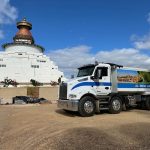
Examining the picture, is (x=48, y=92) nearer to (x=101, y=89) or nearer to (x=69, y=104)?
(x=101, y=89)

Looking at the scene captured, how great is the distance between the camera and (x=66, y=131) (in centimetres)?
1120

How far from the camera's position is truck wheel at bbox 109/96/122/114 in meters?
18.0

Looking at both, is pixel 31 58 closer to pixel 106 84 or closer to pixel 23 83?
pixel 23 83

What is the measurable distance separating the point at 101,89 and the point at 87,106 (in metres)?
1.69

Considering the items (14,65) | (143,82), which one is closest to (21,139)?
(143,82)

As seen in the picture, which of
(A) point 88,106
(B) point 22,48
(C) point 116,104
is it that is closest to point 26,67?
(B) point 22,48

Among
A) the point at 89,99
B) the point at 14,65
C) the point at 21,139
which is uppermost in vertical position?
the point at 14,65

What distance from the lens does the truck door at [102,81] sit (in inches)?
699

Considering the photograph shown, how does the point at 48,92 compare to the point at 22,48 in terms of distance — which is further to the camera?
the point at 22,48

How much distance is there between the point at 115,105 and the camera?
59.6 ft

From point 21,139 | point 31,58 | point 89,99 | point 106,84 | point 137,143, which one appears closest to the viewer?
point 137,143

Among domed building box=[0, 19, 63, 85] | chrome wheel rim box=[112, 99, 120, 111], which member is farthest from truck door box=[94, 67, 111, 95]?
domed building box=[0, 19, 63, 85]

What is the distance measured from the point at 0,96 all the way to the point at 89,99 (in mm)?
40129

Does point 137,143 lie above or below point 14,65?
below
